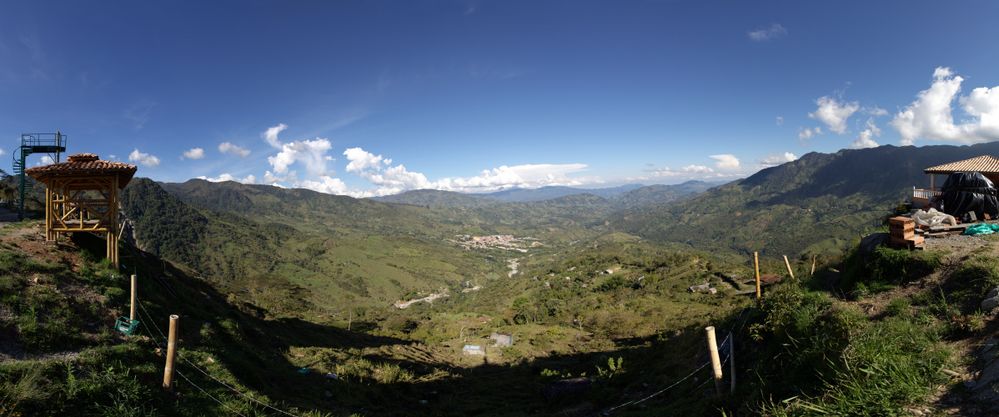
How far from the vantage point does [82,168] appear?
16500 millimetres

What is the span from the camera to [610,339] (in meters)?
35.6

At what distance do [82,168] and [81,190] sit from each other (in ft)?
6.56

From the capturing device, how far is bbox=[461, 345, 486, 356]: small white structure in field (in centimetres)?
3450

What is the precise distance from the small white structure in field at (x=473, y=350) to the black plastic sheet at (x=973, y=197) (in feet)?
98.8

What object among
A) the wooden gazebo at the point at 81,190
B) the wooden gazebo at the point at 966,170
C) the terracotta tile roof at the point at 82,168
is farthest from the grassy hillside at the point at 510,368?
the wooden gazebo at the point at 966,170

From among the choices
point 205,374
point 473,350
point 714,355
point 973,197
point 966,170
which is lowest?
point 473,350

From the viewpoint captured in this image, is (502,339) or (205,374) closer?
(205,374)

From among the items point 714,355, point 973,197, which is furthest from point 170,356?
point 973,197

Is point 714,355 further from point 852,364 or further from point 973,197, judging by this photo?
point 973,197

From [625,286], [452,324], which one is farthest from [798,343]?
[625,286]

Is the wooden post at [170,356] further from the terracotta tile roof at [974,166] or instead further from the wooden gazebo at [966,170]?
the terracotta tile roof at [974,166]

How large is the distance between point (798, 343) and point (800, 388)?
8.53 feet

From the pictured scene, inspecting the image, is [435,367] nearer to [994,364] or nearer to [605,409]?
[605,409]

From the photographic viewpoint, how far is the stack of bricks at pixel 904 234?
11992 mm
